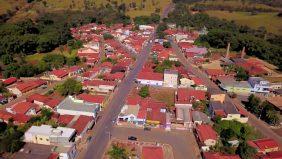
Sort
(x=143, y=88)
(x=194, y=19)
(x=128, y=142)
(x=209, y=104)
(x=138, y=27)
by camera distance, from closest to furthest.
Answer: (x=128, y=142)
(x=209, y=104)
(x=143, y=88)
(x=138, y=27)
(x=194, y=19)

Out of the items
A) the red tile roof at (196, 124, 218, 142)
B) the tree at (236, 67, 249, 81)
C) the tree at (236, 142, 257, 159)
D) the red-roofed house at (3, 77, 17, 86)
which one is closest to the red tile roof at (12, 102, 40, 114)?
the red-roofed house at (3, 77, 17, 86)

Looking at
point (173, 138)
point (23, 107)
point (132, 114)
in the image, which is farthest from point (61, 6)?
point (173, 138)

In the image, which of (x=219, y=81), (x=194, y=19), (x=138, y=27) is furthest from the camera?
(x=194, y=19)

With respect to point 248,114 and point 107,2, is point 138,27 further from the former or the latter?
point 248,114

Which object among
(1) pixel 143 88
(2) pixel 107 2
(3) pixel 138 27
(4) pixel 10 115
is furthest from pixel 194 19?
(4) pixel 10 115

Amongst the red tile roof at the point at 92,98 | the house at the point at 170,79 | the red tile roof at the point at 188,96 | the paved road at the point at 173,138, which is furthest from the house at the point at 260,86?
the red tile roof at the point at 92,98

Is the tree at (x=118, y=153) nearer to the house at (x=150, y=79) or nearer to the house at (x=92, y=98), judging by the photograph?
the house at (x=92, y=98)

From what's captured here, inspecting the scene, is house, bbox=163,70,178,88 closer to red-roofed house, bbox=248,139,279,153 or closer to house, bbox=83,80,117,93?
house, bbox=83,80,117,93
